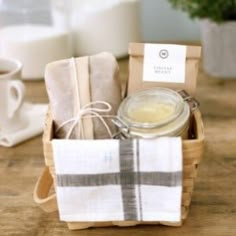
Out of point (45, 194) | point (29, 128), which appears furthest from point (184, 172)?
point (29, 128)

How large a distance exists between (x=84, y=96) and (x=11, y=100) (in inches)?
10.4

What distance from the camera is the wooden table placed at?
712 mm

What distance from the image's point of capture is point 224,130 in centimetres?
94

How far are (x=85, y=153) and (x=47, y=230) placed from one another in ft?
0.46

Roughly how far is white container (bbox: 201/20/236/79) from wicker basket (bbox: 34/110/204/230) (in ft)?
1.32

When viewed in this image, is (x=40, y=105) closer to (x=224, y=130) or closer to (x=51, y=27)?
(x=51, y=27)

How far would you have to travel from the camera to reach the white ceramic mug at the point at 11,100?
92 centimetres

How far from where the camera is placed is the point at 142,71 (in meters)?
0.74

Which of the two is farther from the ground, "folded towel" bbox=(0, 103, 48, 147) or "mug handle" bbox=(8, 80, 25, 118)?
"mug handle" bbox=(8, 80, 25, 118)

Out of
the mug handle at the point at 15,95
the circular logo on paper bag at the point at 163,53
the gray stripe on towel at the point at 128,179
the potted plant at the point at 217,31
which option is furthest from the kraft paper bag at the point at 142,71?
the potted plant at the point at 217,31

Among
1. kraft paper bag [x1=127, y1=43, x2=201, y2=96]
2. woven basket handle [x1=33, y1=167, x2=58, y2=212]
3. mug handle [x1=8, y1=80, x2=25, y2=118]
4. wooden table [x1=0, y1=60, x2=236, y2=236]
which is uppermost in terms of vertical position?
kraft paper bag [x1=127, y1=43, x2=201, y2=96]

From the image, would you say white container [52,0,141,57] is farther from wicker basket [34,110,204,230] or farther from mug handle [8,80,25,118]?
wicker basket [34,110,204,230]

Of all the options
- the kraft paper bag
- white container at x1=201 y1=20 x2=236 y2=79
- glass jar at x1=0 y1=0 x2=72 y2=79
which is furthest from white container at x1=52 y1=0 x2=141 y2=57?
the kraft paper bag

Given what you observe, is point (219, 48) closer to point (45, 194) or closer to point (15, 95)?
point (15, 95)
